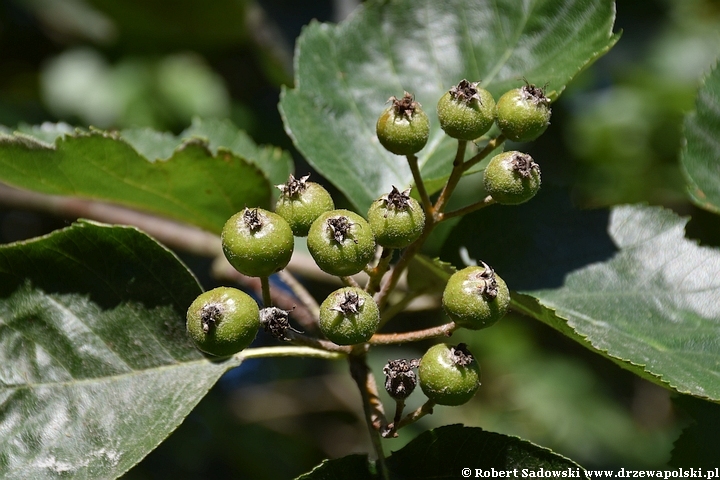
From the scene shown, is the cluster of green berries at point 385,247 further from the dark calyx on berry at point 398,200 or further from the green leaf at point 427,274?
the green leaf at point 427,274

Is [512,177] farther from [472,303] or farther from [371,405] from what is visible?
[371,405]

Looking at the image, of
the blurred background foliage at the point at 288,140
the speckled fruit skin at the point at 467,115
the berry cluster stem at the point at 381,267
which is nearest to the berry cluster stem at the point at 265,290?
the berry cluster stem at the point at 381,267

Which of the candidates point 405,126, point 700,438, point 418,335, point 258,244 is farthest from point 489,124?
point 700,438

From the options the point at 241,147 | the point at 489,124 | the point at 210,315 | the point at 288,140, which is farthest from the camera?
the point at 288,140

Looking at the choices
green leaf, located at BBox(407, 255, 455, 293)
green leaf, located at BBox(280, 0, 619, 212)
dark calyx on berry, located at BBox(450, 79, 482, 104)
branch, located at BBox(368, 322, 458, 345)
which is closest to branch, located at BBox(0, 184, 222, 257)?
green leaf, located at BBox(280, 0, 619, 212)

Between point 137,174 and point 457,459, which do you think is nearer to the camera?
point 457,459
